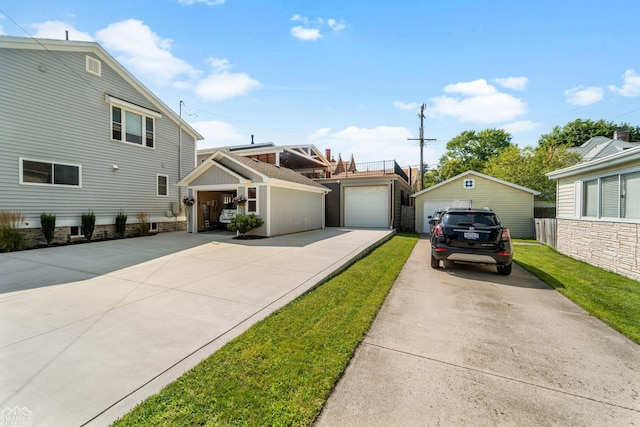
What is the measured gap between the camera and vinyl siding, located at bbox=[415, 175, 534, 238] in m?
14.2

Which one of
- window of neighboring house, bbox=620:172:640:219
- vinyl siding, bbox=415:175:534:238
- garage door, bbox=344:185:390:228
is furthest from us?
garage door, bbox=344:185:390:228

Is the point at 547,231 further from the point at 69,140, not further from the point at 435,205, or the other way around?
the point at 69,140

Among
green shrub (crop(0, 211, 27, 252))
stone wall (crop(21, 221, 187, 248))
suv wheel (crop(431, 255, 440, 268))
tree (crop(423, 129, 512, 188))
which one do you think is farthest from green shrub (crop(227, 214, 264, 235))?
tree (crop(423, 129, 512, 188))

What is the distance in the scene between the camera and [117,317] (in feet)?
11.6

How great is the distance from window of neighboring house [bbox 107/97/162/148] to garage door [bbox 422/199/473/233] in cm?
1542

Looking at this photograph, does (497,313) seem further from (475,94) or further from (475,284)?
(475,94)

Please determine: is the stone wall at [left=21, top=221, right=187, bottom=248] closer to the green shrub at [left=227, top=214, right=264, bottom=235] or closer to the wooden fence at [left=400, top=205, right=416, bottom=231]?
the green shrub at [left=227, top=214, right=264, bottom=235]

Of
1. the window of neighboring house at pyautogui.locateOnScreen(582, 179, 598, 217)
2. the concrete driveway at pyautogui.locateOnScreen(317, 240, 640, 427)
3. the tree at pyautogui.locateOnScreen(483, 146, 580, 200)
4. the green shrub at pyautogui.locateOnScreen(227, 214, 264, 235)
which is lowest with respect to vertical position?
the concrete driveway at pyautogui.locateOnScreen(317, 240, 640, 427)

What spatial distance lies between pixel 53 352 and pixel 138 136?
41.7 feet

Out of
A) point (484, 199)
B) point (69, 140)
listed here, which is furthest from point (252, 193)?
point (484, 199)

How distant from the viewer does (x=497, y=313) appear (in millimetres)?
4000

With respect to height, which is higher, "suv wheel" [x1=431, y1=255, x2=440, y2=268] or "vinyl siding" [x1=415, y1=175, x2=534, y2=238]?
"vinyl siding" [x1=415, y1=175, x2=534, y2=238]

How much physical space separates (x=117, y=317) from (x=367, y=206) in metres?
14.5

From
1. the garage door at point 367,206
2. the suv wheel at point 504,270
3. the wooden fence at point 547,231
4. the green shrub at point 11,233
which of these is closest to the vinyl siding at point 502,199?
the wooden fence at point 547,231
